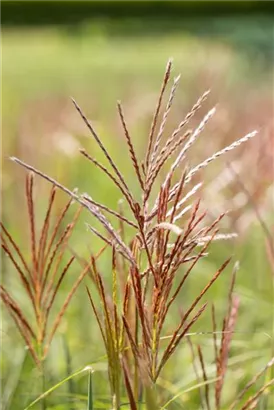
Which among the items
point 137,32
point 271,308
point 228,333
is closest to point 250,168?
point 271,308

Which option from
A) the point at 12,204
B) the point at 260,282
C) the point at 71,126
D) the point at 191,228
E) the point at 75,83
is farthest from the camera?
the point at 75,83

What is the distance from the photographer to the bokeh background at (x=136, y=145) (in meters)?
1.90

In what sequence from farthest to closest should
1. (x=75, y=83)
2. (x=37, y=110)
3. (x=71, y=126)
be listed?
(x=75, y=83) → (x=37, y=110) → (x=71, y=126)

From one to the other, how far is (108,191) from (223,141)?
169cm

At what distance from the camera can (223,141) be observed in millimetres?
2396

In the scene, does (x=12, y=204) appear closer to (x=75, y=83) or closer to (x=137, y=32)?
(x=75, y=83)

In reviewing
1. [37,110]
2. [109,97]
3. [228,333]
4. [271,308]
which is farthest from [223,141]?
[109,97]

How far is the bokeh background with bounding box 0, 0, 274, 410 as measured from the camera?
1896 mm

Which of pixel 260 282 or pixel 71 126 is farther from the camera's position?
pixel 71 126

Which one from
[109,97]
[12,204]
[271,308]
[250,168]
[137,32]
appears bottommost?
[271,308]

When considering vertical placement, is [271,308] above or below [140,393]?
above

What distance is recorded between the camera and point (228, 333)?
3.09 ft

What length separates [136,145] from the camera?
5266 mm

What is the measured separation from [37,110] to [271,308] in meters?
3.10
